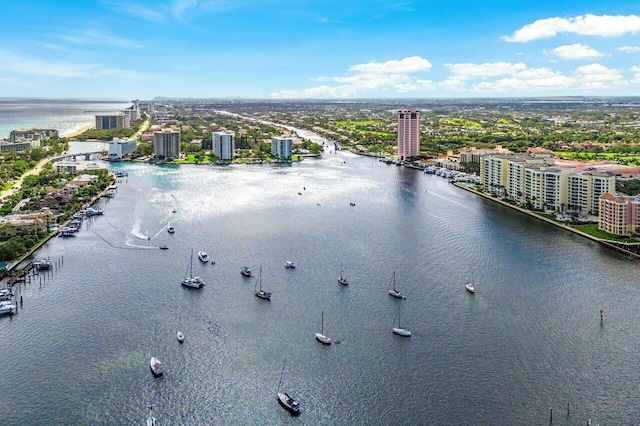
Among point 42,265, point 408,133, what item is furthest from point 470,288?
point 408,133

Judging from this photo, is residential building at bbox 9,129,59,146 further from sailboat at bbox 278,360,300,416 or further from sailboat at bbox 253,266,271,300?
sailboat at bbox 278,360,300,416

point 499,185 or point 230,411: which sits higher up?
point 499,185

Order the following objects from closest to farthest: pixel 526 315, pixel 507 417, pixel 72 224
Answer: pixel 507 417 < pixel 526 315 < pixel 72 224

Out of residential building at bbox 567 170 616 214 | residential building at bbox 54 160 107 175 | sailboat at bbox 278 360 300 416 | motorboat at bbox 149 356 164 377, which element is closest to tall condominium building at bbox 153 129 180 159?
residential building at bbox 54 160 107 175

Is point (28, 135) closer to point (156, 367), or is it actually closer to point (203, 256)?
point (203, 256)

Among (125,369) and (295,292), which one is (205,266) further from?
(125,369)

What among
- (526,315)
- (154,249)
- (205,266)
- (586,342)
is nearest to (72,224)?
(154,249)
